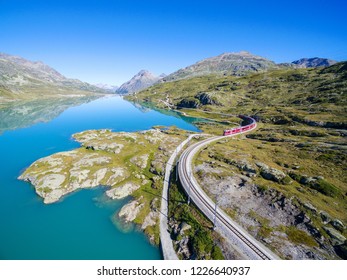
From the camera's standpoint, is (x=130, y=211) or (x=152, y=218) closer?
(x=152, y=218)

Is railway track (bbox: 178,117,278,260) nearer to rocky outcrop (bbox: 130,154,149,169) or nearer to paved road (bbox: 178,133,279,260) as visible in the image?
paved road (bbox: 178,133,279,260)

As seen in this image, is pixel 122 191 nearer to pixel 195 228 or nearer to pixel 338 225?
pixel 195 228

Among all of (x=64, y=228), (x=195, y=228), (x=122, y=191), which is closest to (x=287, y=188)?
(x=195, y=228)

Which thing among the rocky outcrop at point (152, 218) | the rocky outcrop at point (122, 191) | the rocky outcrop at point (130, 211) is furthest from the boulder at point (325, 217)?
the rocky outcrop at point (122, 191)

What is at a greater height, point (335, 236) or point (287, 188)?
point (287, 188)

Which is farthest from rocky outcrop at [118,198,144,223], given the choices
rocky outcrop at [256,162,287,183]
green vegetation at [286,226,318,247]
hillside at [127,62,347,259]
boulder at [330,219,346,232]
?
boulder at [330,219,346,232]

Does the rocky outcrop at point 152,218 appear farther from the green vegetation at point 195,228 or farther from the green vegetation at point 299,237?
the green vegetation at point 299,237

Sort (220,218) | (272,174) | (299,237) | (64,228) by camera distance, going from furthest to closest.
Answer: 1. (272,174)
2. (64,228)
3. (220,218)
4. (299,237)
